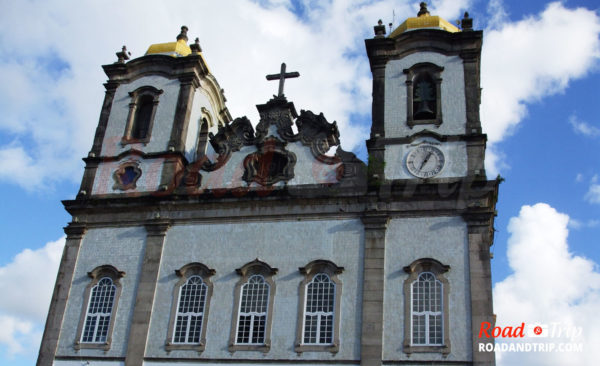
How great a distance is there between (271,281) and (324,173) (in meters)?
4.08

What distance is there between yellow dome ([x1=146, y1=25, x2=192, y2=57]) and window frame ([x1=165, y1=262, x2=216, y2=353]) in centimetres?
946

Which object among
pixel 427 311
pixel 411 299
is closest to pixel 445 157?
pixel 411 299

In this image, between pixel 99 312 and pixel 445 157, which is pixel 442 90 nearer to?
pixel 445 157

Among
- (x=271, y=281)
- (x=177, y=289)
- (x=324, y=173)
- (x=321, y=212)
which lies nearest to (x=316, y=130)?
(x=324, y=173)

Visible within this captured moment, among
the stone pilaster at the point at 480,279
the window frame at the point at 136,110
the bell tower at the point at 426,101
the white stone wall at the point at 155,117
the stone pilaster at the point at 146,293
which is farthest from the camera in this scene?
the window frame at the point at 136,110

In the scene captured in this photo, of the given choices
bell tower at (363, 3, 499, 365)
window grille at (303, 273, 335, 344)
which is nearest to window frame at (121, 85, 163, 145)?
bell tower at (363, 3, 499, 365)

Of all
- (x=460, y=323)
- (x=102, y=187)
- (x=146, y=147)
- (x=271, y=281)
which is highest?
(x=146, y=147)

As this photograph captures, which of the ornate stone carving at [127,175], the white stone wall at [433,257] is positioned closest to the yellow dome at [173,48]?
the ornate stone carving at [127,175]

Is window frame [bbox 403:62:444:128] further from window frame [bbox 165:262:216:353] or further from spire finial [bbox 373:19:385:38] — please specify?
window frame [bbox 165:262:216:353]

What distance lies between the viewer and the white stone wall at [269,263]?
20.2 metres

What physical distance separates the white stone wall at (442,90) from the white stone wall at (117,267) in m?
9.36

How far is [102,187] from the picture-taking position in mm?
24812

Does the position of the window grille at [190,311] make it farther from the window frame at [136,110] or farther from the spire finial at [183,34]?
the spire finial at [183,34]

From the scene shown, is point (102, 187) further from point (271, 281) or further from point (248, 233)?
point (271, 281)
